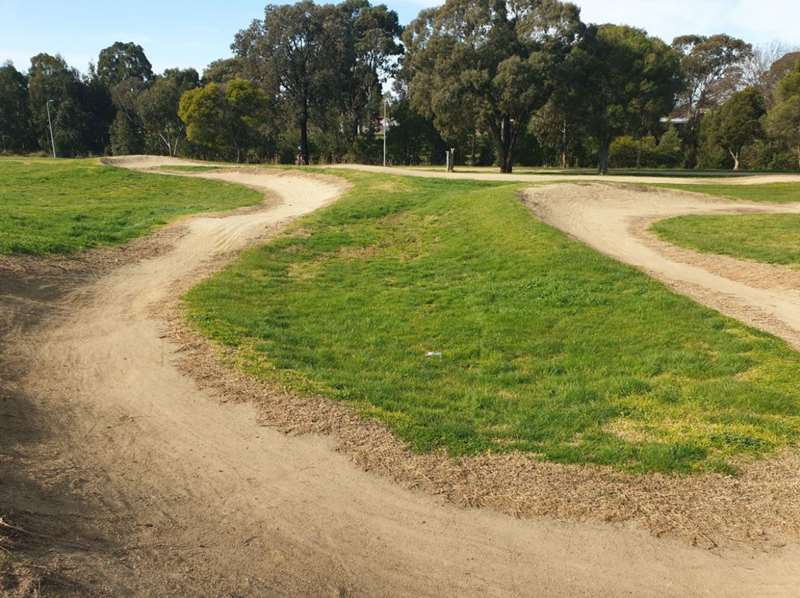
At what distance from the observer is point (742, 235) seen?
1494cm

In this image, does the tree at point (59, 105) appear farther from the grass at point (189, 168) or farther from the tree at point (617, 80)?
the tree at point (617, 80)

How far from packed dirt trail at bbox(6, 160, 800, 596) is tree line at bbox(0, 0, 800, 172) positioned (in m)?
29.4

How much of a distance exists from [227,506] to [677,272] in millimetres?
9716

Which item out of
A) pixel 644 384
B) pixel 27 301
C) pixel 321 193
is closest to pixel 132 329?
pixel 27 301

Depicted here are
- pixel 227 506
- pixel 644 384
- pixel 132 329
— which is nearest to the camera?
pixel 227 506

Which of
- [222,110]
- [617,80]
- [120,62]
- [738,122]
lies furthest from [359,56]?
[120,62]

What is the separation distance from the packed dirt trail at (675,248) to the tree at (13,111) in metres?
56.1

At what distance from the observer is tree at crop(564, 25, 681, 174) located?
32.4 m

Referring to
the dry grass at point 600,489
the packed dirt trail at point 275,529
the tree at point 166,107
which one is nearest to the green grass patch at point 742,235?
the dry grass at point 600,489

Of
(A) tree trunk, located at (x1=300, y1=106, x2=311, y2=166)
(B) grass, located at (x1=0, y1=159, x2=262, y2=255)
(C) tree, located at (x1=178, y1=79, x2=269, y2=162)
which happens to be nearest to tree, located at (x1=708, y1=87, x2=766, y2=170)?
(A) tree trunk, located at (x1=300, y1=106, x2=311, y2=166)

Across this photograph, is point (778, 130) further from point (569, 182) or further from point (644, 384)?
point (644, 384)

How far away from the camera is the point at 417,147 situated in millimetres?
52406

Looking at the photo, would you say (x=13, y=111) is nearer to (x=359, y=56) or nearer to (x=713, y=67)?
(x=359, y=56)

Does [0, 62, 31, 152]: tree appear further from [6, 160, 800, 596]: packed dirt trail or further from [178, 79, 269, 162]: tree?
[6, 160, 800, 596]: packed dirt trail
